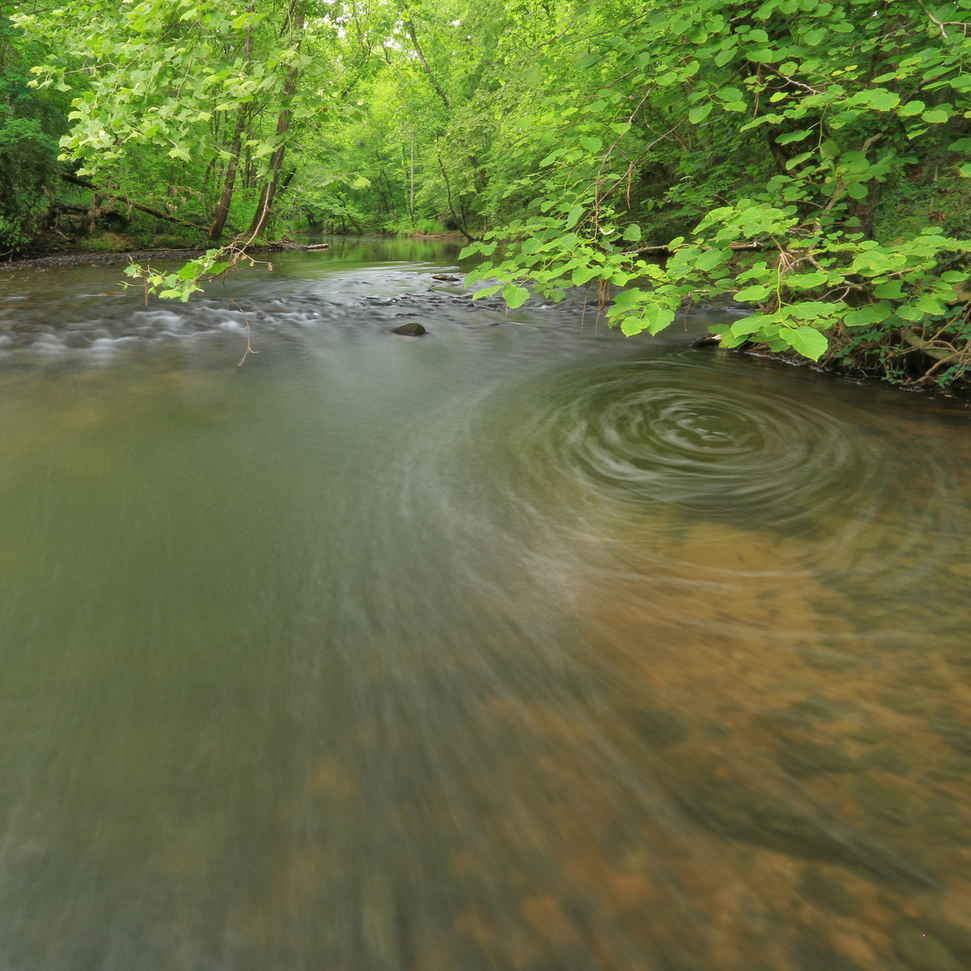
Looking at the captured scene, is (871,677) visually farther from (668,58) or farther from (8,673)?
(668,58)

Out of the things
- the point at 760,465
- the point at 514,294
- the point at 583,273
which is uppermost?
the point at 583,273

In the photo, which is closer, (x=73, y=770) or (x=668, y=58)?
(x=73, y=770)

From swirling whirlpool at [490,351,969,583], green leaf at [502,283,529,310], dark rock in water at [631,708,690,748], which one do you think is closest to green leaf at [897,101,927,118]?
swirling whirlpool at [490,351,969,583]

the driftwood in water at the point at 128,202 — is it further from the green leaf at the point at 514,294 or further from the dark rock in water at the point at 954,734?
the dark rock in water at the point at 954,734

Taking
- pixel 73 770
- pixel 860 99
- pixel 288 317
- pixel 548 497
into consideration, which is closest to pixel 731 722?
pixel 548 497

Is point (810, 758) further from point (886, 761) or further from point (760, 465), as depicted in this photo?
point (760, 465)

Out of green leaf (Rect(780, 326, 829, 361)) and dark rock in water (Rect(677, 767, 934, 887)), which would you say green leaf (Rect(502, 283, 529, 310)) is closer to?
green leaf (Rect(780, 326, 829, 361))

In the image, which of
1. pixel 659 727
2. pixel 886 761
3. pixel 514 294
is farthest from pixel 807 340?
pixel 659 727

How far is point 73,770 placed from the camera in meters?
1.81

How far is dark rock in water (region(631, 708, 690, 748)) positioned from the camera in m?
1.92

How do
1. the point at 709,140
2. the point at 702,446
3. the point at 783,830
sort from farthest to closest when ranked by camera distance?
1. the point at 709,140
2. the point at 702,446
3. the point at 783,830

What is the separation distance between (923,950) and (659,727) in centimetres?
83

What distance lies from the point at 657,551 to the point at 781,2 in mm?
4113

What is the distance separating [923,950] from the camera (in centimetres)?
132
